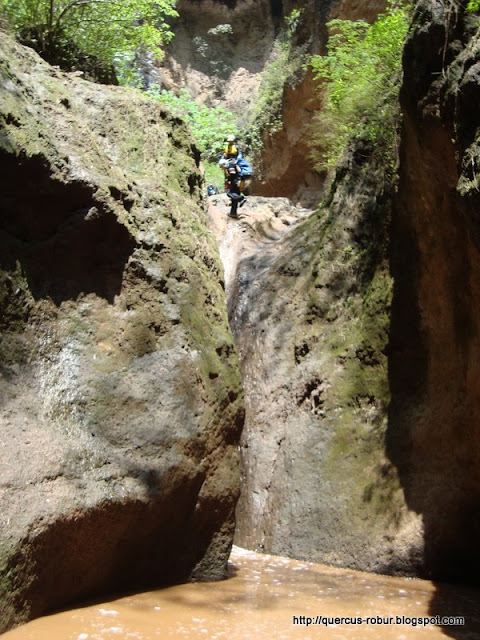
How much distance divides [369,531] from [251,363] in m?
3.11

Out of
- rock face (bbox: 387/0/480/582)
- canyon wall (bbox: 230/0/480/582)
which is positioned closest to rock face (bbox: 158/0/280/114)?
canyon wall (bbox: 230/0/480/582)

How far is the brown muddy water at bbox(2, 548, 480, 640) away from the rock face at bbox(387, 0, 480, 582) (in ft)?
2.28

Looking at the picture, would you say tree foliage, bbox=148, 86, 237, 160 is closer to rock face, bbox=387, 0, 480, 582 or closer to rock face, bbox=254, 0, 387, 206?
rock face, bbox=254, 0, 387, 206

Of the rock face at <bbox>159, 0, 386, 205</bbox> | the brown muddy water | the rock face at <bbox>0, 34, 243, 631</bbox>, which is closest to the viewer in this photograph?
the brown muddy water

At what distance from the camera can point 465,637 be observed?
4207 mm

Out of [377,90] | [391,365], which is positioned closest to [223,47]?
[377,90]

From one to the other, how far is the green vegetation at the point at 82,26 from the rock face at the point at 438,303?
4230mm

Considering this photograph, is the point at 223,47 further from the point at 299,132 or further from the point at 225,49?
the point at 299,132

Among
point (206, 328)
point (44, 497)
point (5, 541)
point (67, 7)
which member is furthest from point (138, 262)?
point (67, 7)

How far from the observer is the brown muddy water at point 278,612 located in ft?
12.8

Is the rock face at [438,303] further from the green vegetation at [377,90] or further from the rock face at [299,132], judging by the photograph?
the rock face at [299,132]

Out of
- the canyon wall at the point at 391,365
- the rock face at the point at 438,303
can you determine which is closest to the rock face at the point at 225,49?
the canyon wall at the point at 391,365

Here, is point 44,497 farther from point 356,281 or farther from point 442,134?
point 356,281

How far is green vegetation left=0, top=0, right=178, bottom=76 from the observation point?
782 cm
